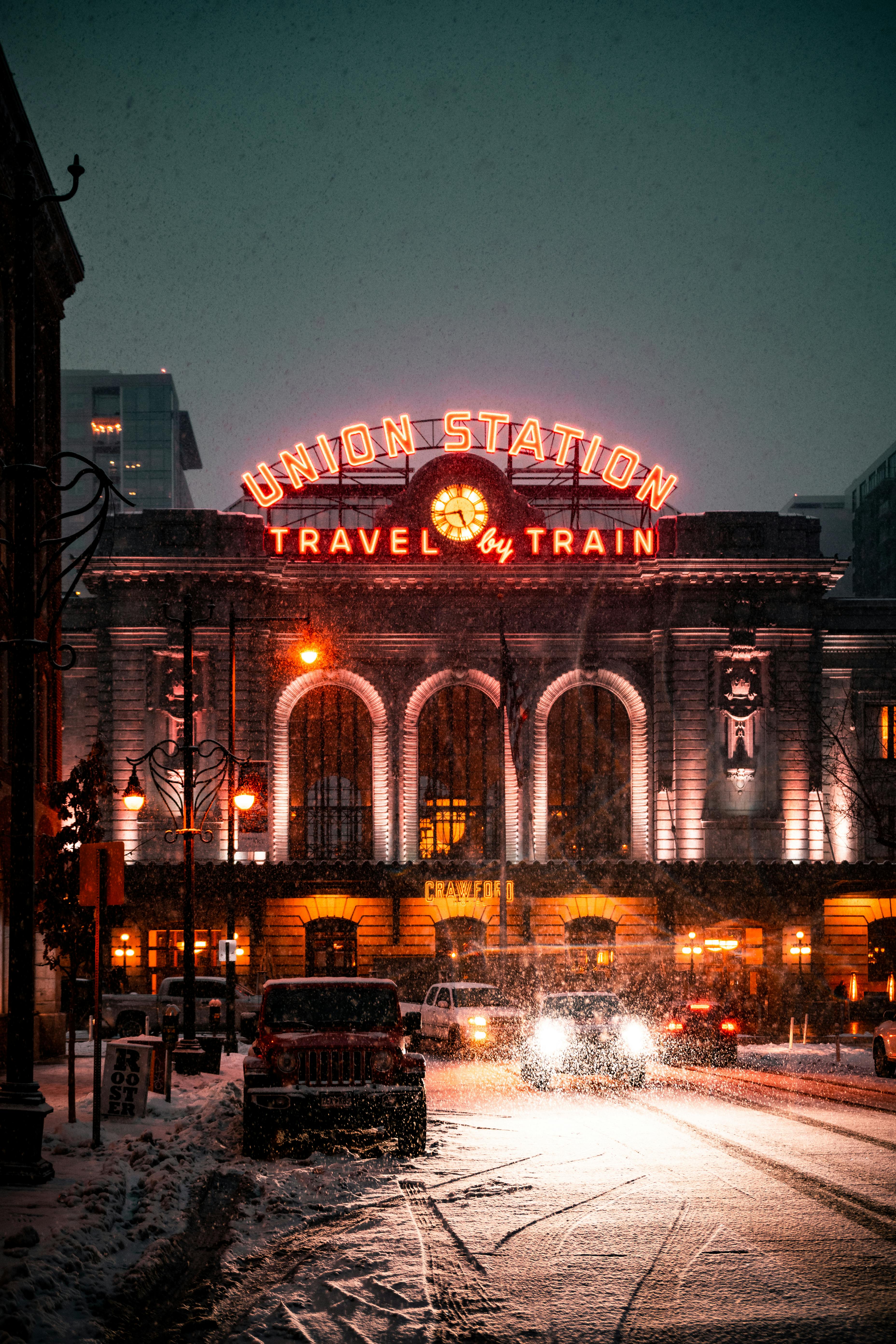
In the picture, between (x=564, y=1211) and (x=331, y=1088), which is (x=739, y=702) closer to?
(x=331, y=1088)

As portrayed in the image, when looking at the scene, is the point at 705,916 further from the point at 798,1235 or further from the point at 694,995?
the point at 798,1235

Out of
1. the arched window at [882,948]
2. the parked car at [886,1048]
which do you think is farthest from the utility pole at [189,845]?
the arched window at [882,948]

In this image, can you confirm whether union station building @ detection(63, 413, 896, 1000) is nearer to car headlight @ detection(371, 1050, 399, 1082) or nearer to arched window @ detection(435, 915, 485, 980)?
arched window @ detection(435, 915, 485, 980)

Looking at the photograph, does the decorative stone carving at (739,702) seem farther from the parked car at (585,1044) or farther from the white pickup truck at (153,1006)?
the parked car at (585,1044)

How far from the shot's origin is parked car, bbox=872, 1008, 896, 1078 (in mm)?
26344

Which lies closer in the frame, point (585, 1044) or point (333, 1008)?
point (333, 1008)

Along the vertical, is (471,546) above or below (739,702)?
above

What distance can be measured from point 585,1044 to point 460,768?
91.9 feet

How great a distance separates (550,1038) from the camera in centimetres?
2662

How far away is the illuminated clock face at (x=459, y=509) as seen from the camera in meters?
53.0

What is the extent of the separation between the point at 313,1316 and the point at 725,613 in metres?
45.2

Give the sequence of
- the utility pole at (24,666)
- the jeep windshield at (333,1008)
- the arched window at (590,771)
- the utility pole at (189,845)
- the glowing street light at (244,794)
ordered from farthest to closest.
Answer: the arched window at (590,771) → the glowing street light at (244,794) → the utility pole at (189,845) → the jeep windshield at (333,1008) → the utility pole at (24,666)

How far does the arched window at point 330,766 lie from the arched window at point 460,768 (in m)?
2.08

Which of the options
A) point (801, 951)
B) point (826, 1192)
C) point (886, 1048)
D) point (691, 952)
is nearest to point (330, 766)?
point (691, 952)
